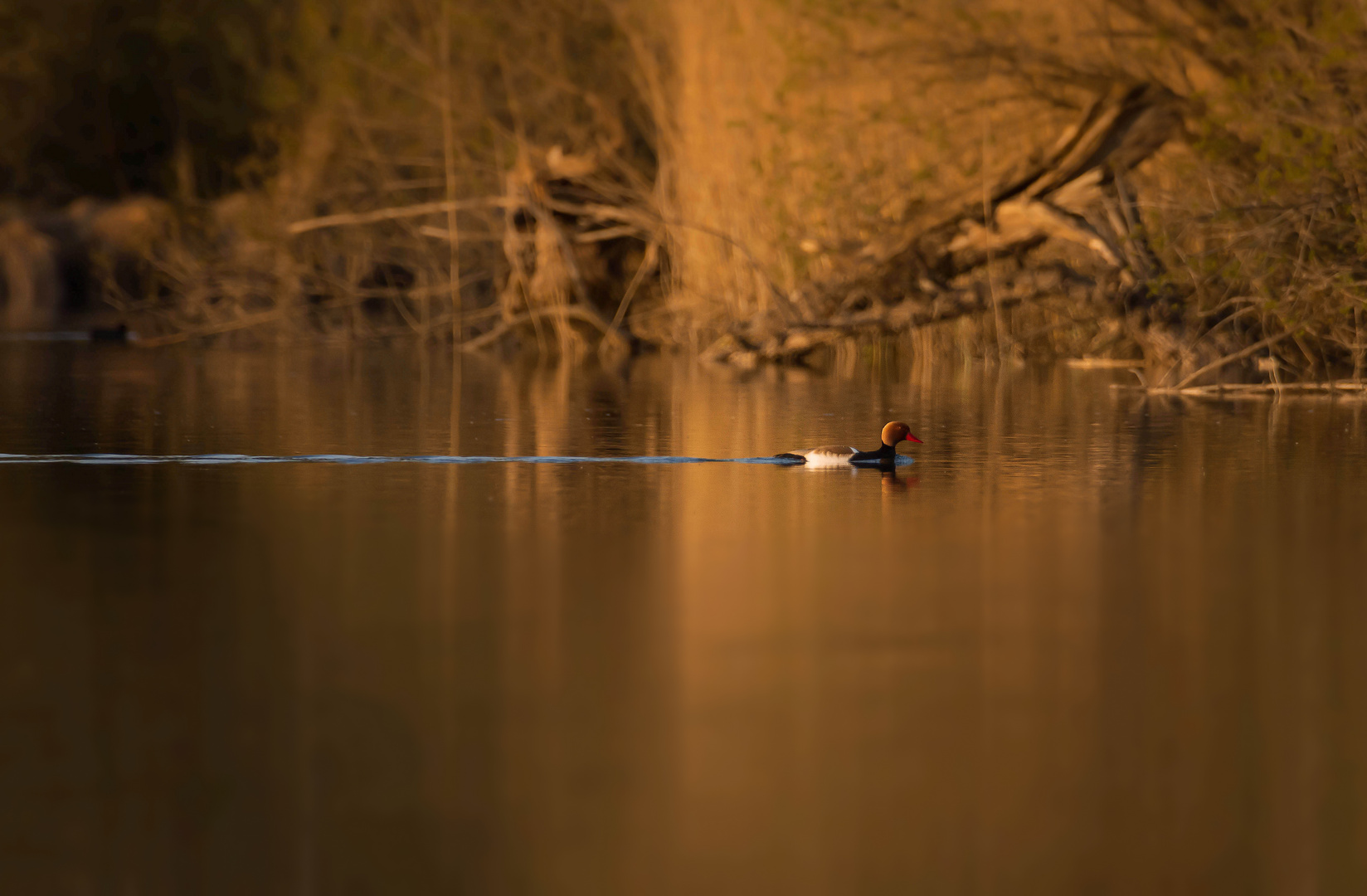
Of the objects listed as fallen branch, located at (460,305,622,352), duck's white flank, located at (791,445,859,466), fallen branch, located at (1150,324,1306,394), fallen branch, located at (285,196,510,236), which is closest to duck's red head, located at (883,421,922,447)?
duck's white flank, located at (791,445,859,466)

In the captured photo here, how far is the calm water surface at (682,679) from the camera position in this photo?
10.3ft

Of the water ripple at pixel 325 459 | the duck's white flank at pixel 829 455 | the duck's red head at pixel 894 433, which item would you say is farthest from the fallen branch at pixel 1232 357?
the water ripple at pixel 325 459

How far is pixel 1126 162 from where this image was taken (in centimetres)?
1686

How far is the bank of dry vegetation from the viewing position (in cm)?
1412

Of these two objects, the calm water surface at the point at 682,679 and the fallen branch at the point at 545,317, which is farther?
the fallen branch at the point at 545,317

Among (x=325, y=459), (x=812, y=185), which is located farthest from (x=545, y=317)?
(x=325, y=459)

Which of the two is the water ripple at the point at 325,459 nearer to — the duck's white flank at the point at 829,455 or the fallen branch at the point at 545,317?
the duck's white flank at the point at 829,455

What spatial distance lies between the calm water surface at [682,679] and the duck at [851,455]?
11.8 inches

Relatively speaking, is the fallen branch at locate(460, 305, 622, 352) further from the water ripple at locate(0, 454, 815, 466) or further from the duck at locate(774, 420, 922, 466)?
the duck at locate(774, 420, 922, 466)

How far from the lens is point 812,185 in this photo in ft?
60.8

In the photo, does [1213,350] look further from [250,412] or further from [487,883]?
[487,883]

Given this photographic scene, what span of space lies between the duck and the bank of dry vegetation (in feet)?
16.2

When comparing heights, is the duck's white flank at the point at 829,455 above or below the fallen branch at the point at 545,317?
below

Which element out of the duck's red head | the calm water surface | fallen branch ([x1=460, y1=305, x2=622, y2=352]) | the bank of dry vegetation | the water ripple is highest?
the bank of dry vegetation
